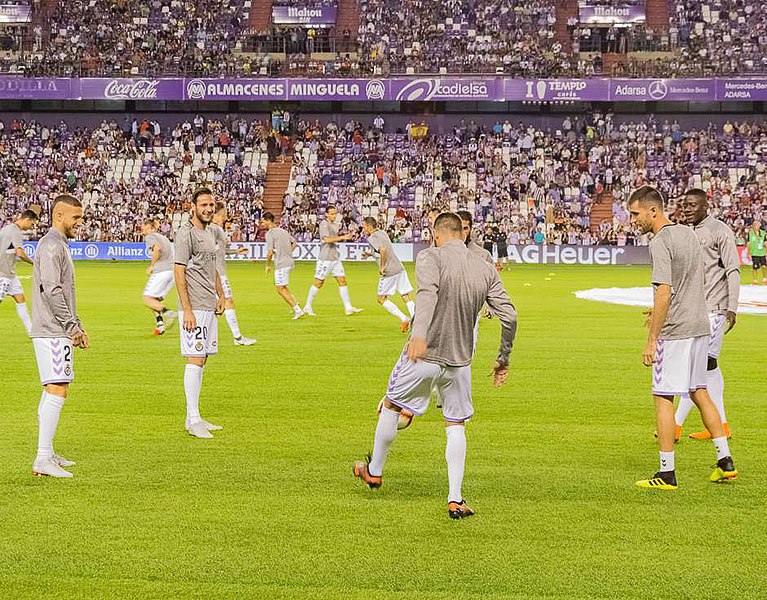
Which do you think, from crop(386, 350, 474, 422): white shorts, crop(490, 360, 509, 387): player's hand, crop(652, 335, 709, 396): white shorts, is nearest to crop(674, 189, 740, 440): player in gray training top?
crop(652, 335, 709, 396): white shorts

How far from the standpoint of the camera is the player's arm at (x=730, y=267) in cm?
977

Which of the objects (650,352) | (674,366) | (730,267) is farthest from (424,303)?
(730,267)

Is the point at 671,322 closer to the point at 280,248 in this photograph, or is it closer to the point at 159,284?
the point at 159,284

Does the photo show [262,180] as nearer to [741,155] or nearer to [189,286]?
[741,155]

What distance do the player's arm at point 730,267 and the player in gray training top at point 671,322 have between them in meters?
1.21

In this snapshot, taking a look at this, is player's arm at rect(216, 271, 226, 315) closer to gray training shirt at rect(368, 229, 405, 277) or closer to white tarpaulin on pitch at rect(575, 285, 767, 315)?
gray training shirt at rect(368, 229, 405, 277)

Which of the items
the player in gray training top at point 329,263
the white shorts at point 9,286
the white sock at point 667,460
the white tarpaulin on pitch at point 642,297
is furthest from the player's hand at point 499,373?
the white tarpaulin on pitch at point 642,297

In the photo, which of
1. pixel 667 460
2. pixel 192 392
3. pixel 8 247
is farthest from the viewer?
pixel 8 247

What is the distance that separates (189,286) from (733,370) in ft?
27.5

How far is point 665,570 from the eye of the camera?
6680 millimetres

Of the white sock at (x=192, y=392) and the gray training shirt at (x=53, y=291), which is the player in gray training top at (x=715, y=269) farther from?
the gray training shirt at (x=53, y=291)

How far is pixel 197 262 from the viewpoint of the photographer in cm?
1097

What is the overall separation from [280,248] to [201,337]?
11.6m

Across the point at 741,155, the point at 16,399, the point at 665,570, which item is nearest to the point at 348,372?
the point at 16,399
